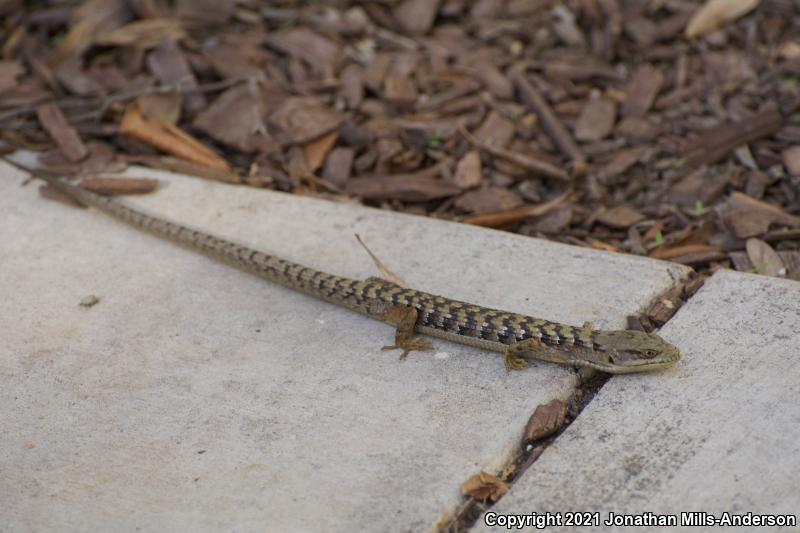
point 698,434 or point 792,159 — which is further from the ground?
point 698,434

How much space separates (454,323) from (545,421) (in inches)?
32.7

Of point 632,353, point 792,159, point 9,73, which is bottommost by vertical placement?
point 792,159

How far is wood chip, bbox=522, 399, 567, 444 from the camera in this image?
3.95 m

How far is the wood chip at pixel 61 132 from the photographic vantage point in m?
6.62

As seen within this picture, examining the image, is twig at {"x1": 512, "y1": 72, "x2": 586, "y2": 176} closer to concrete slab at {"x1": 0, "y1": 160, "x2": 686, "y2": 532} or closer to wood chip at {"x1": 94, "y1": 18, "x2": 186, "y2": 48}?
concrete slab at {"x1": 0, "y1": 160, "x2": 686, "y2": 532}

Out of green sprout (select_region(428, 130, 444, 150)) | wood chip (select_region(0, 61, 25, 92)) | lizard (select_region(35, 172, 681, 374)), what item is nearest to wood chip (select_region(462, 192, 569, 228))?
green sprout (select_region(428, 130, 444, 150))

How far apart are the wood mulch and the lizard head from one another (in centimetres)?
148

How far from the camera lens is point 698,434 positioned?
3828 mm

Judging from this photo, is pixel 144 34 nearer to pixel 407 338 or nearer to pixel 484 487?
pixel 407 338

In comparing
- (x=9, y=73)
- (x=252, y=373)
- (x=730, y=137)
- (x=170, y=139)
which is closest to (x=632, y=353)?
(x=252, y=373)

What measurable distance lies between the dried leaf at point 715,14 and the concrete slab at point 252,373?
3.70 metres

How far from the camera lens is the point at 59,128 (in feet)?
22.5

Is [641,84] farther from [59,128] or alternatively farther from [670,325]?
[59,128]

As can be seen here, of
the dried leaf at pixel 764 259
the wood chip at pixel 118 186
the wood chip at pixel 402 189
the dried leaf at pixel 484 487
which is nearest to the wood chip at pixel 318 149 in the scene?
the wood chip at pixel 402 189
